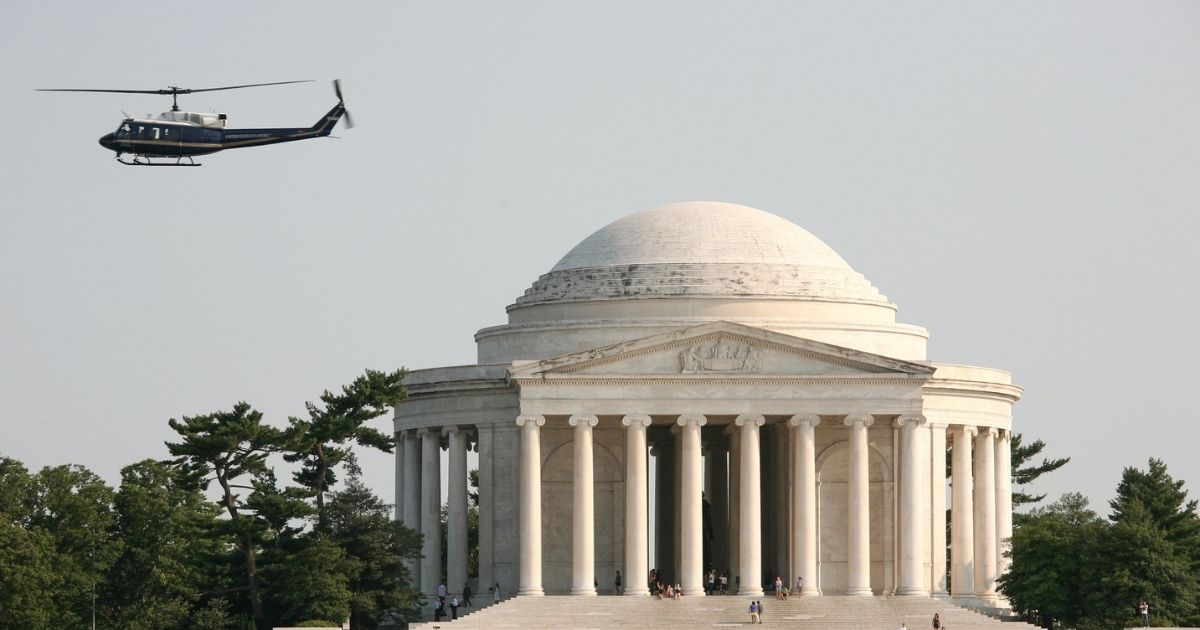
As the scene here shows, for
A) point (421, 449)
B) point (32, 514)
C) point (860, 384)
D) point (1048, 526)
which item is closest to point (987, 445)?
point (1048, 526)

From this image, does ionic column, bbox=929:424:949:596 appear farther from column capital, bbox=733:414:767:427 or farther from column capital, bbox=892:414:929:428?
column capital, bbox=733:414:767:427

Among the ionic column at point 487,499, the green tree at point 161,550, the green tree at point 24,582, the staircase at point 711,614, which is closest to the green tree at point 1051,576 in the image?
the staircase at point 711,614

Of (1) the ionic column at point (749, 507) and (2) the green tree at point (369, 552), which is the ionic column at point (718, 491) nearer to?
(1) the ionic column at point (749, 507)

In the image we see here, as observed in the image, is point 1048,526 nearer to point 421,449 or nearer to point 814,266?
point 814,266

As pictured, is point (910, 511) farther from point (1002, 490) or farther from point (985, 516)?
point (1002, 490)

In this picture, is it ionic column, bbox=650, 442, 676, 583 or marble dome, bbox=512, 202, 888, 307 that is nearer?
marble dome, bbox=512, 202, 888, 307

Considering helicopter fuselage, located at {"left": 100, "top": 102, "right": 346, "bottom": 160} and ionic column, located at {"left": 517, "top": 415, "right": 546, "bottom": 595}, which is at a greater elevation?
helicopter fuselage, located at {"left": 100, "top": 102, "right": 346, "bottom": 160}

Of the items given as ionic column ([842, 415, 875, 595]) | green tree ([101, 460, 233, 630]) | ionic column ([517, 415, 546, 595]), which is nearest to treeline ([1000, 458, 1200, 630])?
ionic column ([842, 415, 875, 595])
